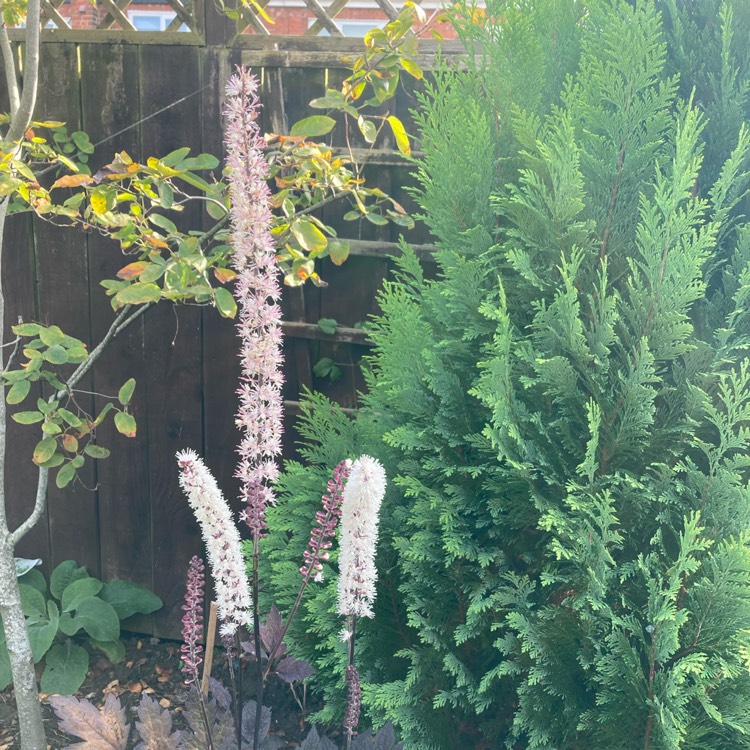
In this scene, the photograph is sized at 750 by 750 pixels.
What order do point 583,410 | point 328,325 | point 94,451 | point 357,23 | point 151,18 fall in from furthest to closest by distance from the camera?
point 151,18 < point 357,23 < point 328,325 < point 94,451 < point 583,410

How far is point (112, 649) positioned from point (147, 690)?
271mm

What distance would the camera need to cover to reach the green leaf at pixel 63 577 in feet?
10.8

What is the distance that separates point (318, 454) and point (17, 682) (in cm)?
124

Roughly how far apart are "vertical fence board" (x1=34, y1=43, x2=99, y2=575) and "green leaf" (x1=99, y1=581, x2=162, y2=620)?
0.19 metres

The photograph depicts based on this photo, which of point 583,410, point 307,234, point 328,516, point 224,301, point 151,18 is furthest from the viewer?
point 151,18

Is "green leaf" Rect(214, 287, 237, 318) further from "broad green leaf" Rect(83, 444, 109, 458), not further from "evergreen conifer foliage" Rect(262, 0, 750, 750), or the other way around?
"broad green leaf" Rect(83, 444, 109, 458)

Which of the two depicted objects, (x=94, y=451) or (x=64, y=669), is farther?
(x=64, y=669)

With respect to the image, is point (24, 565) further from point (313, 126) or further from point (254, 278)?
point (254, 278)

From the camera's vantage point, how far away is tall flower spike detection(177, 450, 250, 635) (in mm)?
1400

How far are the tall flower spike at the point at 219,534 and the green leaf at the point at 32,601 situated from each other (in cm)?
196

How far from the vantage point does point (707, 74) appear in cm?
194

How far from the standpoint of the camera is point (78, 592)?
3172 mm

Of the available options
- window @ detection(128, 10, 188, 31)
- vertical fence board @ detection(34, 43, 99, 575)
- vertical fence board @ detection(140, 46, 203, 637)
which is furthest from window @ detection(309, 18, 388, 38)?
vertical fence board @ detection(140, 46, 203, 637)

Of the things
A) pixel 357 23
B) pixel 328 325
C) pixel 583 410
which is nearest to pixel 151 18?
pixel 357 23
